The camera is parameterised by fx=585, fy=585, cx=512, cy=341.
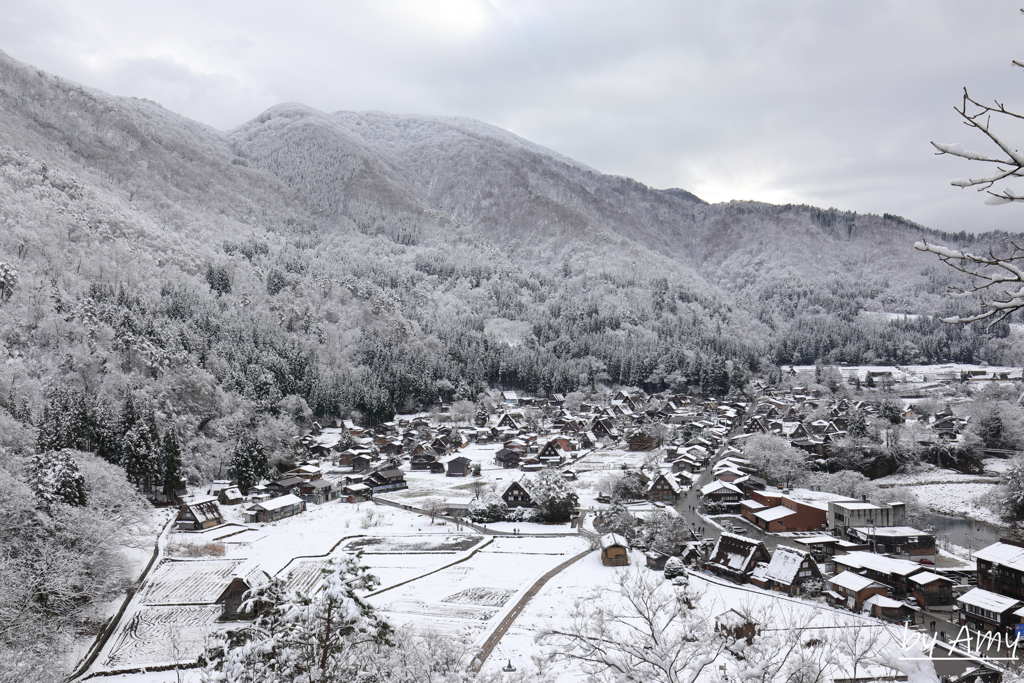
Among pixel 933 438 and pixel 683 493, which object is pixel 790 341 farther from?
pixel 683 493

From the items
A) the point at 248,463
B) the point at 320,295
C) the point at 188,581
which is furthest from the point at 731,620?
the point at 320,295

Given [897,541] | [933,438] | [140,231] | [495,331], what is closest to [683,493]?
[897,541]

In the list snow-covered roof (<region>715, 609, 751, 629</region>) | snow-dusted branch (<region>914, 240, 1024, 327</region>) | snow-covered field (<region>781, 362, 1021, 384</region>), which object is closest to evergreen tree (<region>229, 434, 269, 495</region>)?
snow-covered roof (<region>715, 609, 751, 629</region>)

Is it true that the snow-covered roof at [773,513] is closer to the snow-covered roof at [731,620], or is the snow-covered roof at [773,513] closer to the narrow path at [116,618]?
the snow-covered roof at [731,620]

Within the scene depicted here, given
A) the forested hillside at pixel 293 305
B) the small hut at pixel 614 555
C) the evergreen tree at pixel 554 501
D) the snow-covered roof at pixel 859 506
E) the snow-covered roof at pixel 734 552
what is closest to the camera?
the snow-covered roof at pixel 734 552

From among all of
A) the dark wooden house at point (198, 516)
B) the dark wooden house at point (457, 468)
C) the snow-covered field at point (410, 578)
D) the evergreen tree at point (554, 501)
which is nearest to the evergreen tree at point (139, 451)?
the dark wooden house at point (198, 516)
